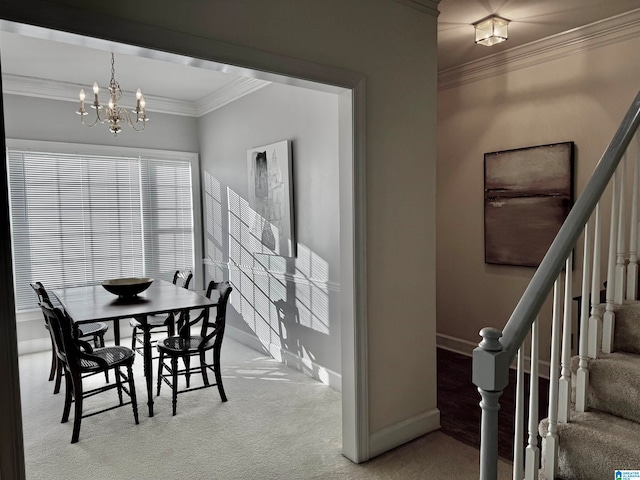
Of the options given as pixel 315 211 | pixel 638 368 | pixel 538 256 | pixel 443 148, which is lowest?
pixel 638 368

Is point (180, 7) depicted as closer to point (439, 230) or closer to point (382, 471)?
point (382, 471)

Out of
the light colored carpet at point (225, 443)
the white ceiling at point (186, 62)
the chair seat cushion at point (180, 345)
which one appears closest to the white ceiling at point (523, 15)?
the white ceiling at point (186, 62)

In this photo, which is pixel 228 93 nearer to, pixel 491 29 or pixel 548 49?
pixel 491 29

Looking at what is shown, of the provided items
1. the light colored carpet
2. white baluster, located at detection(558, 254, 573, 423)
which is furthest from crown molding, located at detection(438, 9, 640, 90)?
the light colored carpet

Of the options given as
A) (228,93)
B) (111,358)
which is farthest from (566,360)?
(228,93)

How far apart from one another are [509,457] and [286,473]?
131 centimetres

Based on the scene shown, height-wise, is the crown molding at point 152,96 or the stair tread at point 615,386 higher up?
the crown molding at point 152,96

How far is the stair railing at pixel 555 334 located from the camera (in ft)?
4.84

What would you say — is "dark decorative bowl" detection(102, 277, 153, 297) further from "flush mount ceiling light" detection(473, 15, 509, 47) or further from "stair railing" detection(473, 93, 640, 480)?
"flush mount ceiling light" detection(473, 15, 509, 47)

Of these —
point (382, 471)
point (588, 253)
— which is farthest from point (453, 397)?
point (588, 253)

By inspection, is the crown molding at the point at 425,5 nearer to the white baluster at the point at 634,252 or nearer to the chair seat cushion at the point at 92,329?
the white baluster at the point at 634,252

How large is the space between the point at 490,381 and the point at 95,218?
508 centimetres

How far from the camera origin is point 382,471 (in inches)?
102

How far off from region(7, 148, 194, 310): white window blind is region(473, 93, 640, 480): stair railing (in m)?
4.91
